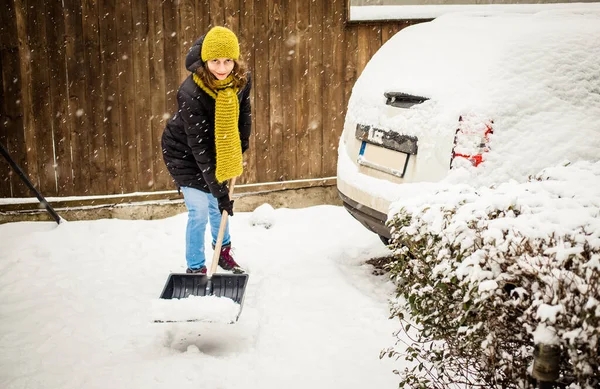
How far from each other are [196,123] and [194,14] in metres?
2.52

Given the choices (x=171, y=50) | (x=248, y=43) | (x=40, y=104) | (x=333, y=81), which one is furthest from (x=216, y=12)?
(x=40, y=104)

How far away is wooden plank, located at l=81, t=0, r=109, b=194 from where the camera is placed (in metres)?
5.40

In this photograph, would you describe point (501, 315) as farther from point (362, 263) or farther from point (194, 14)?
point (194, 14)

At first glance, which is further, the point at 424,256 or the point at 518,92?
the point at 518,92

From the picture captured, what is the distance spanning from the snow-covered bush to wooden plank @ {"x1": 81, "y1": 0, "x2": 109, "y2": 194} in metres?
4.23

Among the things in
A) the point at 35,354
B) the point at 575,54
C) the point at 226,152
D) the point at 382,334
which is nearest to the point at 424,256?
the point at 382,334

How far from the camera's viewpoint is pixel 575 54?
3531mm

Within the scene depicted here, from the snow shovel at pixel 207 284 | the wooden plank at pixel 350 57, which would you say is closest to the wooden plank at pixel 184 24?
the wooden plank at pixel 350 57

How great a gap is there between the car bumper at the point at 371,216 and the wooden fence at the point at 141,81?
2239 mm

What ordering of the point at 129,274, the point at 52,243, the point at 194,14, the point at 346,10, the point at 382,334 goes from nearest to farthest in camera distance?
the point at 382,334 < the point at 129,274 < the point at 52,243 < the point at 194,14 < the point at 346,10

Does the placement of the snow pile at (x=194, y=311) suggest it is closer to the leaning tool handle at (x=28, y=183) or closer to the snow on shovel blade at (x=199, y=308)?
the snow on shovel blade at (x=199, y=308)

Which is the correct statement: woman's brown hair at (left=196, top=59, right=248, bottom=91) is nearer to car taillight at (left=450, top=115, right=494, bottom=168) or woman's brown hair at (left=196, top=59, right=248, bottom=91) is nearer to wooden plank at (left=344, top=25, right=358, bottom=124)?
car taillight at (left=450, top=115, right=494, bottom=168)

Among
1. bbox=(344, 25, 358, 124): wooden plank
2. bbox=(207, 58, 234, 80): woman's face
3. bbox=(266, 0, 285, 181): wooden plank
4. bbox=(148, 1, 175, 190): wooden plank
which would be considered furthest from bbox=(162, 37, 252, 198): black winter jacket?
bbox=(344, 25, 358, 124): wooden plank

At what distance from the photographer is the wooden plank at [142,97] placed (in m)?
5.55
